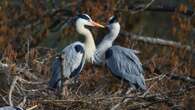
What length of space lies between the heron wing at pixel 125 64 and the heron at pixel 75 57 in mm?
332

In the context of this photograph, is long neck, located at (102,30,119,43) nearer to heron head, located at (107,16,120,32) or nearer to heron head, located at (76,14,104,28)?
heron head, located at (107,16,120,32)

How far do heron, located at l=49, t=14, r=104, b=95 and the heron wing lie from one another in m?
0.33

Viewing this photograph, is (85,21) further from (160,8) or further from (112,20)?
(160,8)

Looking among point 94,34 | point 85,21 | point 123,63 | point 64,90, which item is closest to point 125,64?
point 123,63

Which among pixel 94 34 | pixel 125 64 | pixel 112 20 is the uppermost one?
pixel 112 20

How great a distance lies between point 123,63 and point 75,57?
0.53m

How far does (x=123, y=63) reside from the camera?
372 inches

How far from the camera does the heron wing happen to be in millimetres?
9266

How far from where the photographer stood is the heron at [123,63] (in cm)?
920

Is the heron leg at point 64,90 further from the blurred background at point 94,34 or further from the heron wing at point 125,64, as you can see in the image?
the heron wing at point 125,64

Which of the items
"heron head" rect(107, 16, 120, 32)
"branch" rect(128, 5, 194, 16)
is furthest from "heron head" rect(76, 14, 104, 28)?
"branch" rect(128, 5, 194, 16)

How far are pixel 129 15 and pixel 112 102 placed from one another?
3.20m

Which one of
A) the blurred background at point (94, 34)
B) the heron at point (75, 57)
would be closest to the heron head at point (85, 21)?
the heron at point (75, 57)

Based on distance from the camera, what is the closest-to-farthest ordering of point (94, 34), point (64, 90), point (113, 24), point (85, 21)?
point (64, 90) → point (85, 21) → point (113, 24) → point (94, 34)
